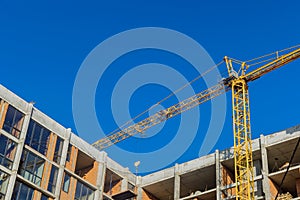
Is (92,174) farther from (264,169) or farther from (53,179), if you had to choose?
(264,169)

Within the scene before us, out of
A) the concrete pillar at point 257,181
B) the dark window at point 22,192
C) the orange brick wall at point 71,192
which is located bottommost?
the dark window at point 22,192

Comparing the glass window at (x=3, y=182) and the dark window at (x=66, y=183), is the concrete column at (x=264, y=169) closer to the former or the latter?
the dark window at (x=66, y=183)

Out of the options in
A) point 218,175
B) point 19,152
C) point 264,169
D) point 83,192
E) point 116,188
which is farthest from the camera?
point 116,188

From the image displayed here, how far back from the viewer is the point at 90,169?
57938mm

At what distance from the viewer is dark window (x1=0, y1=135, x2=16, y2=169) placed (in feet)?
150

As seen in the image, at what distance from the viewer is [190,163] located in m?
59.6

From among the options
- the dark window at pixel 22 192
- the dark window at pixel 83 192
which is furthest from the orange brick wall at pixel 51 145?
the dark window at pixel 83 192

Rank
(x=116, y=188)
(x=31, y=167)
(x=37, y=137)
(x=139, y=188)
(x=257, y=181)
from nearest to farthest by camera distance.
A: (x=31, y=167)
(x=37, y=137)
(x=257, y=181)
(x=116, y=188)
(x=139, y=188)

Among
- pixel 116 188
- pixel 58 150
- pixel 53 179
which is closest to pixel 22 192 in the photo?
pixel 53 179

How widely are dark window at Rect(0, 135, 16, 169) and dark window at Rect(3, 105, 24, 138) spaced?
1121 mm

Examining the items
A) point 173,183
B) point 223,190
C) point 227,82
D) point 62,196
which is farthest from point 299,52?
point 62,196

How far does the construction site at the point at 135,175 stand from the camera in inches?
1879

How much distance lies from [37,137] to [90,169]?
9.79 m

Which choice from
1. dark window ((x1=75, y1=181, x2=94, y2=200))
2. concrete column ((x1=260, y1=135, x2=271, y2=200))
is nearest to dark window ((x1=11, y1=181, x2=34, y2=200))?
dark window ((x1=75, y1=181, x2=94, y2=200))
